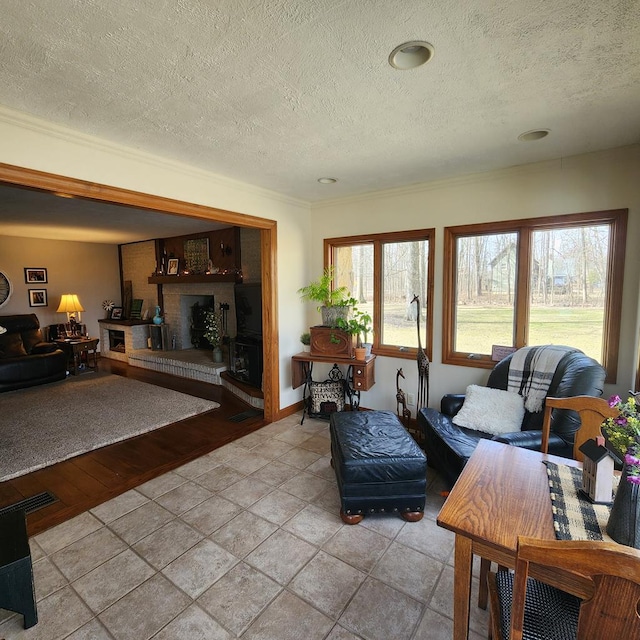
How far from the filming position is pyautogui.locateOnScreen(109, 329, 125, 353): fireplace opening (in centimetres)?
755

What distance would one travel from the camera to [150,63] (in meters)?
1.57

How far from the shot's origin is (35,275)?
6664 mm

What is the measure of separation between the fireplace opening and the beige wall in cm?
35

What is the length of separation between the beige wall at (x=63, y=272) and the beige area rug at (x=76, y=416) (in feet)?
6.96

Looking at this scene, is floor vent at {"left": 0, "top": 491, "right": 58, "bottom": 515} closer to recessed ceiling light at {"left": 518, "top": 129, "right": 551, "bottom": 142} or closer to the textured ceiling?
the textured ceiling

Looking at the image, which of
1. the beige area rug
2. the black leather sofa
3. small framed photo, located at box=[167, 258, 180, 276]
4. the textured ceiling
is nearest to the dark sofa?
the beige area rug

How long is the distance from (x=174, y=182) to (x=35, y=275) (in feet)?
18.5

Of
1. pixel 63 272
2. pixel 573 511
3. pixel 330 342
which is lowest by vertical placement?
pixel 573 511

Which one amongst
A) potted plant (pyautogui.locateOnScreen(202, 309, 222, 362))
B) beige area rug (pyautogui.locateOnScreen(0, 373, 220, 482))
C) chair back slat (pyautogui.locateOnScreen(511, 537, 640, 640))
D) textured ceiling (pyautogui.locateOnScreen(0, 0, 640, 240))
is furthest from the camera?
A: potted plant (pyautogui.locateOnScreen(202, 309, 222, 362))

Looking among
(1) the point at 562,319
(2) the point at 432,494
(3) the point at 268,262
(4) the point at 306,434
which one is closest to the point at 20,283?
(3) the point at 268,262

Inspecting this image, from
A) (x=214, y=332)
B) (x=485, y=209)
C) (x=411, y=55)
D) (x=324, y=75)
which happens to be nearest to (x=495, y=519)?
(x=411, y=55)

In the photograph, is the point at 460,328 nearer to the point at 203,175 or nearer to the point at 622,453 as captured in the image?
the point at 622,453

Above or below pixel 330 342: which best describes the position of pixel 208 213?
above

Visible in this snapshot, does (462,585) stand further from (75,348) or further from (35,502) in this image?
(75,348)
